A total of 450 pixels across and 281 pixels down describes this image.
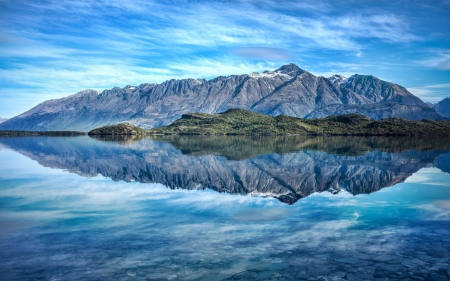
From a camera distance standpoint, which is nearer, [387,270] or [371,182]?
[387,270]

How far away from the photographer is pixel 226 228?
27.6 metres

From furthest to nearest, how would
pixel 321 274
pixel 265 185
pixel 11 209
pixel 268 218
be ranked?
1. pixel 265 185
2. pixel 11 209
3. pixel 268 218
4. pixel 321 274

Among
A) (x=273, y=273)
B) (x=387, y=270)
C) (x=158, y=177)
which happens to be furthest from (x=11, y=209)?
(x=387, y=270)

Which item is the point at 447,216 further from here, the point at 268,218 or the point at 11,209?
the point at 11,209

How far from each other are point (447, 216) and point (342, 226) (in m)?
10.5

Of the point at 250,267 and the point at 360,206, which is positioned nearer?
the point at 250,267

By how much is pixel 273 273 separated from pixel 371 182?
34.9 meters

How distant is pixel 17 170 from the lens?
64625 mm

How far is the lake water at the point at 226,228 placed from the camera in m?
19.8

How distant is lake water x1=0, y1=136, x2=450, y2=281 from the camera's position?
64.8 ft

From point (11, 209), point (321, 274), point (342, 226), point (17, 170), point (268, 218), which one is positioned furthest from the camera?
point (17, 170)

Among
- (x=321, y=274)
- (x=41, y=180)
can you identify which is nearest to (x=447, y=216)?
(x=321, y=274)

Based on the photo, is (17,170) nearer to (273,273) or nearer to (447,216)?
(273,273)

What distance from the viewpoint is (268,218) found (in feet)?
100.0
